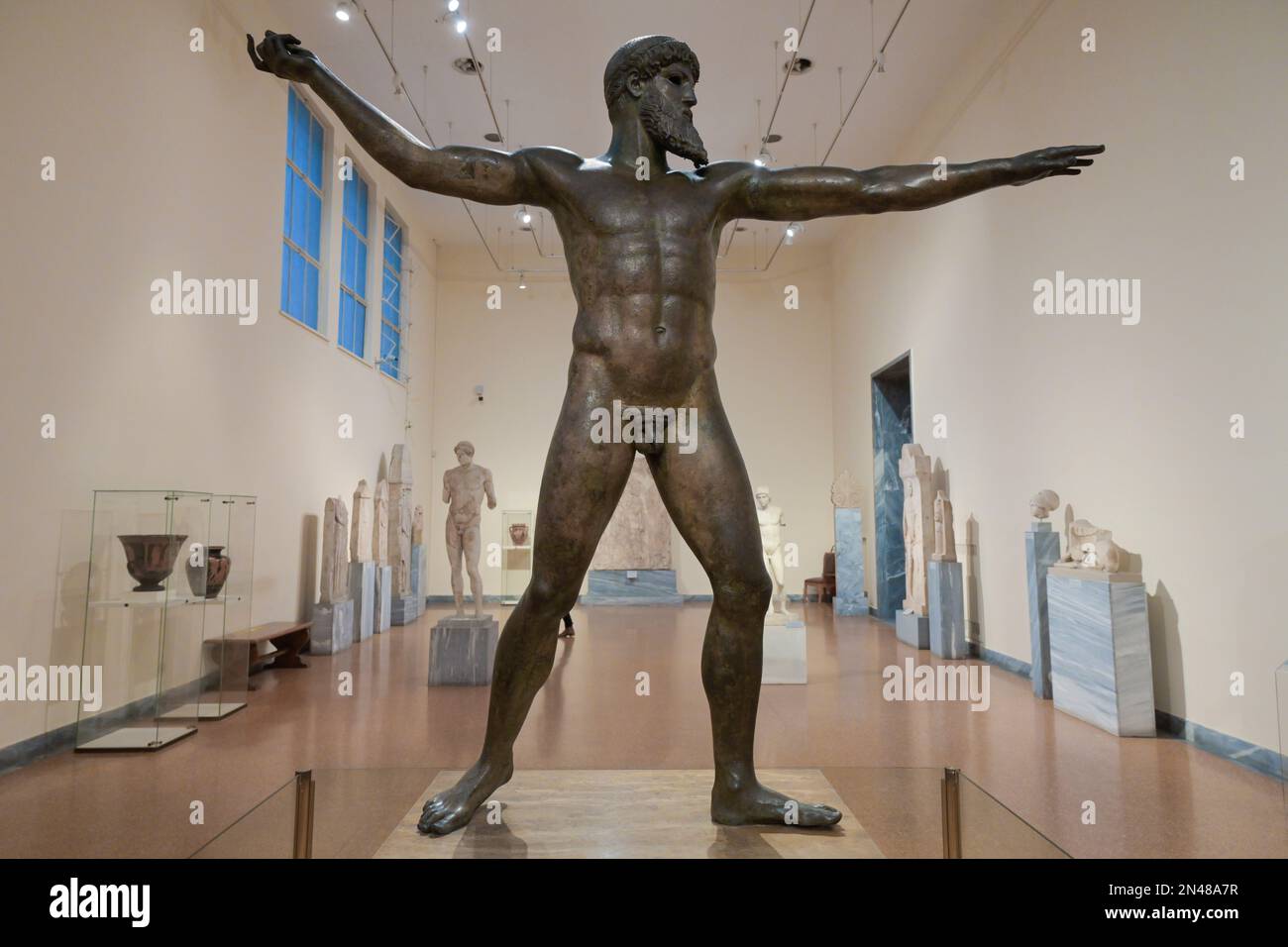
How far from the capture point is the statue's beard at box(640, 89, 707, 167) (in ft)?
8.10

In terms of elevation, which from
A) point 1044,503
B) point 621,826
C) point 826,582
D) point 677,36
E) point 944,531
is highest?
point 677,36

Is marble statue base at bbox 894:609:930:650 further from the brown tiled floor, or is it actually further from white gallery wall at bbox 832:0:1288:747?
the brown tiled floor

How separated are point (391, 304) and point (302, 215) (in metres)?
3.77

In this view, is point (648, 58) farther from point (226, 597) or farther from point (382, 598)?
point (382, 598)

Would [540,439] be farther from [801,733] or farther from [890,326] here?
[801,733]

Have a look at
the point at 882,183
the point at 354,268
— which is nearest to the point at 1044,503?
the point at 882,183

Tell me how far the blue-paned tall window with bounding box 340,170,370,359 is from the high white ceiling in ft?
4.61

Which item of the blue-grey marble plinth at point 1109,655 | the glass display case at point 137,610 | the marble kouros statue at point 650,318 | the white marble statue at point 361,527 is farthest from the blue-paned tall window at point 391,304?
the marble kouros statue at point 650,318

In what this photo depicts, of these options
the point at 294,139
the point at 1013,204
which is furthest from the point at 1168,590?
the point at 294,139

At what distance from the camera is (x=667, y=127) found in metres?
2.47

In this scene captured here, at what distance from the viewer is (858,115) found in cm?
1050

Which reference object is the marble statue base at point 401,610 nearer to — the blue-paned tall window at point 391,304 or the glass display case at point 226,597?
the blue-paned tall window at point 391,304

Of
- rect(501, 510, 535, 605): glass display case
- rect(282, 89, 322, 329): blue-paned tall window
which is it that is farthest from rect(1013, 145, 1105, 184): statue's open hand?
rect(501, 510, 535, 605): glass display case

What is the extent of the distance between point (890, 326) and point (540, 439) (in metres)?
6.82
